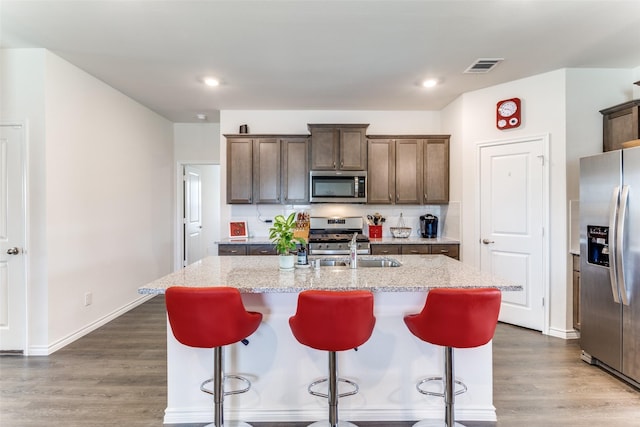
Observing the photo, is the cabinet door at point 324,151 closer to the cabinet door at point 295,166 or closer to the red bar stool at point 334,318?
the cabinet door at point 295,166

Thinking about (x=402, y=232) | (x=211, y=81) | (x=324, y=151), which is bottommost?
(x=402, y=232)

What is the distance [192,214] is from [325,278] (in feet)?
14.9

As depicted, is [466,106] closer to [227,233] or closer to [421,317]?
[421,317]

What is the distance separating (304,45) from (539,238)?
302 cm

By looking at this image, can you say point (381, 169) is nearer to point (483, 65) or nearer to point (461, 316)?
point (483, 65)

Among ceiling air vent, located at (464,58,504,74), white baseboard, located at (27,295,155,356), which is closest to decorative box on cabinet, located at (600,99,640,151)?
ceiling air vent, located at (464,58,504,74)

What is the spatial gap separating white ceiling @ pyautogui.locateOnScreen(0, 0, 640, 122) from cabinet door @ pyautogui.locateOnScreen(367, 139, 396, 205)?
27.6 inches

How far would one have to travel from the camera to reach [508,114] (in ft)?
11.8

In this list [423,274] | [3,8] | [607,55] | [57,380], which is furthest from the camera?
[607,55]

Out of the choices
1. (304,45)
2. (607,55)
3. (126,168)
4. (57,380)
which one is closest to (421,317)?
(304,45)

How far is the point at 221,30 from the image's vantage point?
256 centimetres

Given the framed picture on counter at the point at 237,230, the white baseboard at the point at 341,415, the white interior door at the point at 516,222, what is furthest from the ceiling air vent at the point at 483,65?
the framed picture on counter at the point at 237,230

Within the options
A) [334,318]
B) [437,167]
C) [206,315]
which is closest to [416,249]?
[437,167]

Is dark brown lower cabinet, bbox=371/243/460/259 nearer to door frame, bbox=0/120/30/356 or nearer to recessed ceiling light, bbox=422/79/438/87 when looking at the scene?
recessed ceiling light, bbox=422/79/438/87
